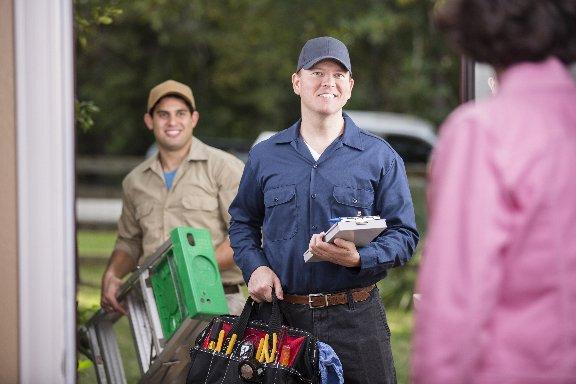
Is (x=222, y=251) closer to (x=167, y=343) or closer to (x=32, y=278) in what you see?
(x=167, y=343)

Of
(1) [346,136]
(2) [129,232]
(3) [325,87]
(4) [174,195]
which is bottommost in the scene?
(2) [129,232]

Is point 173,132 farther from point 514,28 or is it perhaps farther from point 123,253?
point 514,28

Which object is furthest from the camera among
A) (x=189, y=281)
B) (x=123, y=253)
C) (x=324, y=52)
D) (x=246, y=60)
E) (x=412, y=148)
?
(x=246, y=60)

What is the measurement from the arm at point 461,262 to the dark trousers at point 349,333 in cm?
184

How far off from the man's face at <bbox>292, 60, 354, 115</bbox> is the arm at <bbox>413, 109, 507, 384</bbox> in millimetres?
2013

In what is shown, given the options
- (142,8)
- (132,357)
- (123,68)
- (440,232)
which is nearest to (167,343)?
(440,232)

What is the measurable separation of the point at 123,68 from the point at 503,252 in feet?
67.5

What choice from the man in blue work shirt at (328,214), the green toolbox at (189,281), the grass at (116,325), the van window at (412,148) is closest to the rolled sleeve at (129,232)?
the grass at (116,325)

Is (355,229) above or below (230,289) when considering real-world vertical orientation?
above

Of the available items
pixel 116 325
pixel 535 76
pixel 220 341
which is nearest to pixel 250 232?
pixel 220 341

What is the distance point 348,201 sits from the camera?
407 cm

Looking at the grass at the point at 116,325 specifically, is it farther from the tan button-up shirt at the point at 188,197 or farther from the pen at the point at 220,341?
the pen at the point at 220,341

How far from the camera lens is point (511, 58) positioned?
7.53ft

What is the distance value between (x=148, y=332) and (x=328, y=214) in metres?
1.63
